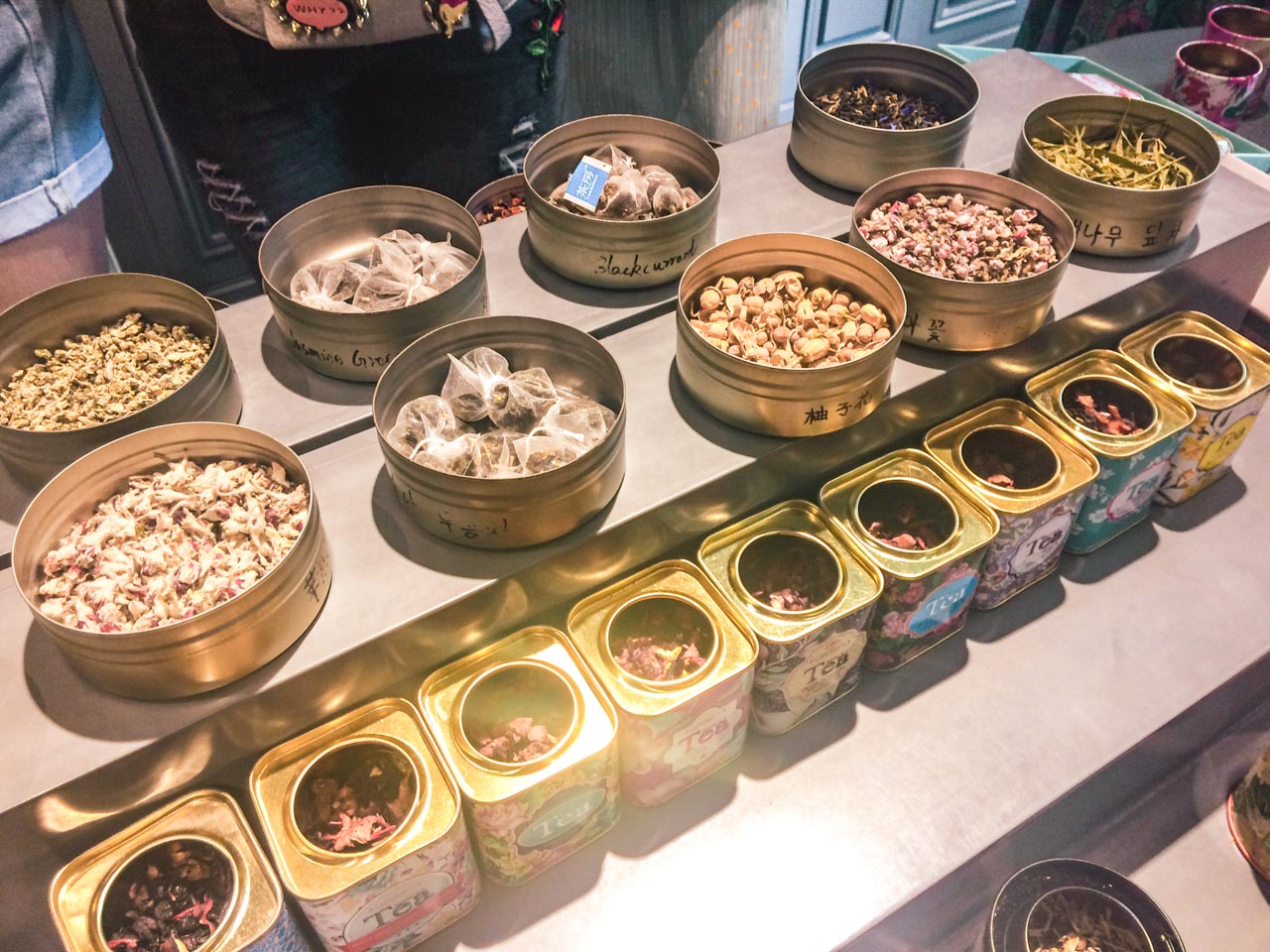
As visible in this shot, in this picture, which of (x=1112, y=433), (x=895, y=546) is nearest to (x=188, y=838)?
(x=895, y=546)

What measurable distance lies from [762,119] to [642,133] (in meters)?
0.82

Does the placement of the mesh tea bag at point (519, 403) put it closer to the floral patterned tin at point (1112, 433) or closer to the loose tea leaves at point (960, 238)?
the loose tea leaves at point (960, 238)

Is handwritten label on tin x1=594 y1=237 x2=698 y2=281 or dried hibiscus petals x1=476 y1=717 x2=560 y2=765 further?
handwritten label on tin x1=594 y1=237 x2=698 y2=281

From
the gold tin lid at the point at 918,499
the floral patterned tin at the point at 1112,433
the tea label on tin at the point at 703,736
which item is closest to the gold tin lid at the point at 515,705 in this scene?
the tea label on tin at the point at 703,736

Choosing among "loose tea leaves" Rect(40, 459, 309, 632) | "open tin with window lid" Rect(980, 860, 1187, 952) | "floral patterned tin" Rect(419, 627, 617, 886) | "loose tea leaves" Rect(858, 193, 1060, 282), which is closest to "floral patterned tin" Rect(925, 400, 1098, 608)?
"loose tea leaves" Rect(858, 193, 1060, 282)

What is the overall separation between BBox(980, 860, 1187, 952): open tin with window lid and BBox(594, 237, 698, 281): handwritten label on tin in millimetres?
863

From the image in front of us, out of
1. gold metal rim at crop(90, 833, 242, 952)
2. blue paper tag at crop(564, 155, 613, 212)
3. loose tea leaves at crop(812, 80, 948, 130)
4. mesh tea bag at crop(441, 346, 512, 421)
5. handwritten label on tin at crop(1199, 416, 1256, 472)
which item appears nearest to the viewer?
gold metal rim at crop(90, 833, 242, 952)

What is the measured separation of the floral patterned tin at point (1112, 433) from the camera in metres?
1.25

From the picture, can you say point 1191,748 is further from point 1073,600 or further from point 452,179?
point 452,179

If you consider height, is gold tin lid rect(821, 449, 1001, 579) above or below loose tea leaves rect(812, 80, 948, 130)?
below

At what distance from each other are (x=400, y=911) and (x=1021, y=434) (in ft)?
3.16

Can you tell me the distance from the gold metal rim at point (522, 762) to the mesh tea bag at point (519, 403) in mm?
261

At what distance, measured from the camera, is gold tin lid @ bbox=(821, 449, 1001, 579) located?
1.11 meters

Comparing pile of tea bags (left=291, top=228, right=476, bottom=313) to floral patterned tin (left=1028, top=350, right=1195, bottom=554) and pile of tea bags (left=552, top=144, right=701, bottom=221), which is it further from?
floral patterned tin (left=1028, top=350, right=1195, bottom=554)
